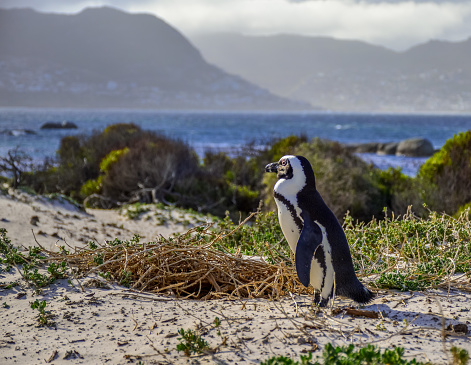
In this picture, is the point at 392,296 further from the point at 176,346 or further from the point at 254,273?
the point at 176,346

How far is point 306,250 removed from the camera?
348 centimetres

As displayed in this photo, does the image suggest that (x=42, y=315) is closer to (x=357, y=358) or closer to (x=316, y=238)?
(x=316, y=238)

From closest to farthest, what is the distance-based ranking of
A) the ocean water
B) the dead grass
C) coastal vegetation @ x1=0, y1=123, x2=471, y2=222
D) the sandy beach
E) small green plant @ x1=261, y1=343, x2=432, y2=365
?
small green plant @ x1=261, y1=343, x2=432, y2=365
the sandy beach
the dead grass
coastal vegetation @ x1=0, y1=123, x2=471, y2=222
the ocean water

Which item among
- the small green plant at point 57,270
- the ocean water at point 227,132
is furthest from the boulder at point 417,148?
the small green plant at point 57,270

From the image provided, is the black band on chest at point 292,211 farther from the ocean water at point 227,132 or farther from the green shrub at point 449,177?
the ocean water at point 227,132

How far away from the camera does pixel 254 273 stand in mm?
4363

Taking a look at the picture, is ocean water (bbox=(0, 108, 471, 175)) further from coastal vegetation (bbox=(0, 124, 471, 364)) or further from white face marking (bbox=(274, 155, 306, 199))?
white face marking (bbox=(274, 155, 306, 199))

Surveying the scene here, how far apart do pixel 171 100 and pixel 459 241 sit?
192 metres

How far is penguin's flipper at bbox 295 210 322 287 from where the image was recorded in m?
3.46

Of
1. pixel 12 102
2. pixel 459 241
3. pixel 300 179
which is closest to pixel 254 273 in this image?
pixel 300 179

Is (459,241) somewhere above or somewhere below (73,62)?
below

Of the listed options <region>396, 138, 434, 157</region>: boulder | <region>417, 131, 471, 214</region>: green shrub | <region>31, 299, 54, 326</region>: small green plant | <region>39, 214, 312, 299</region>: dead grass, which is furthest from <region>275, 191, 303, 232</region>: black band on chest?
<region>396, 138, 434, 157</region>: boulder

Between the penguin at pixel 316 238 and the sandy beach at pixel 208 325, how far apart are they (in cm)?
16

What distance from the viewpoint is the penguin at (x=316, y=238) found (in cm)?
353
